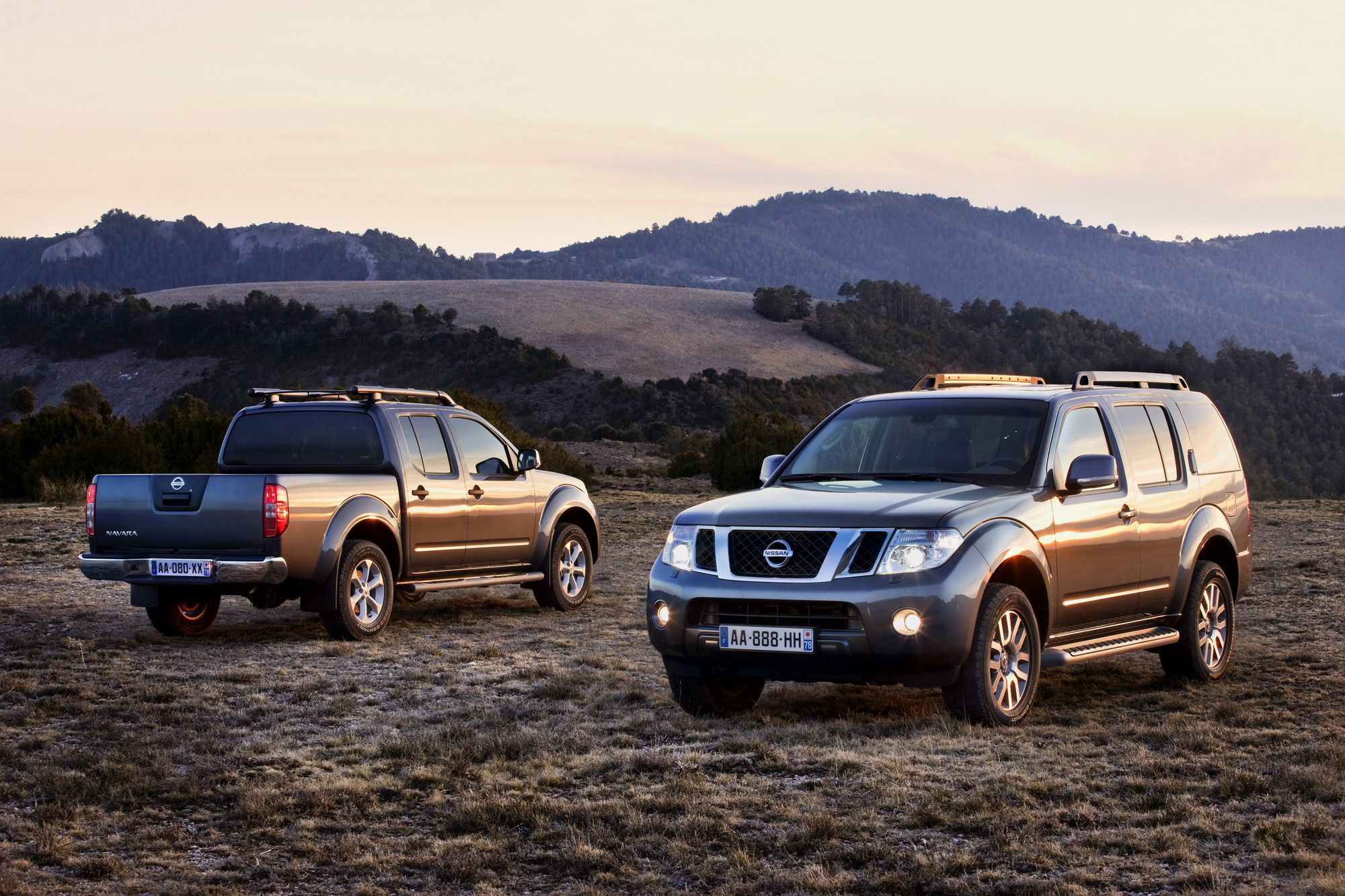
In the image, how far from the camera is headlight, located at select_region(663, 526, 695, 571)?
8242 mm

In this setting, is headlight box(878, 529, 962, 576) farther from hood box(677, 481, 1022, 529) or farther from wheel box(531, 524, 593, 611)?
wheel box(531, 524, 593, 611)

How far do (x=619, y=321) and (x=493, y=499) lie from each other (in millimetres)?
90666

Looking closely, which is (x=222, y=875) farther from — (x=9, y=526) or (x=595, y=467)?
(x=595, y=467)

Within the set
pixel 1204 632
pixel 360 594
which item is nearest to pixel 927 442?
pixel 1204 632

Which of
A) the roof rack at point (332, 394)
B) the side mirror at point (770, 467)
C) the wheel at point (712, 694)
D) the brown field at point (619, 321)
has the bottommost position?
the wheel at point (712, 694)

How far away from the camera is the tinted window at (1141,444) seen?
30.6 feet

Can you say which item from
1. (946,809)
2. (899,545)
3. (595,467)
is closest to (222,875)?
(946,809)

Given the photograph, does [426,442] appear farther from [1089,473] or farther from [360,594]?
[1089,473]

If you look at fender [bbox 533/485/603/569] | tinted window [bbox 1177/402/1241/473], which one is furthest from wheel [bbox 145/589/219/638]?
tinted window [bbox 1177/402/1241/473]

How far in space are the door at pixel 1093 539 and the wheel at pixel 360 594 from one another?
18.2 ft

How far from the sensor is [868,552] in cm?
768

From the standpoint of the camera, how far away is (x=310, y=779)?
7004 millimetres

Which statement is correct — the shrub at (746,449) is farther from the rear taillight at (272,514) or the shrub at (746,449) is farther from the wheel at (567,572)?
the rear taillight at (272,514)

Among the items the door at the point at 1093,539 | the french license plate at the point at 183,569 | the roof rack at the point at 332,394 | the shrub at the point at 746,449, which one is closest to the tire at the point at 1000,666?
the door at the point at 1093,539
